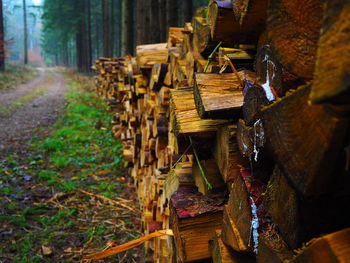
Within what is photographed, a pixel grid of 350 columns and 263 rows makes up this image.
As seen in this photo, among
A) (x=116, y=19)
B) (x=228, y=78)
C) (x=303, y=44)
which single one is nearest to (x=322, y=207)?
(x=303, y=44)

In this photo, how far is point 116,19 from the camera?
86.1 feet

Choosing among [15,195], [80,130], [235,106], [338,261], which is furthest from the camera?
[80,130]

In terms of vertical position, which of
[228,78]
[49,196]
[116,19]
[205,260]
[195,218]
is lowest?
[49,196]

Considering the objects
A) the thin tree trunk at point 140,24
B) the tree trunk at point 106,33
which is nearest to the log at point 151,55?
the thin tree trunk at point 140,24

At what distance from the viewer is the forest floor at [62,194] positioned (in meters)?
3.32

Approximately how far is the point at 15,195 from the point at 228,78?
3.83 m

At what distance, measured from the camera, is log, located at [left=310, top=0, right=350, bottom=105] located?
0.55 m

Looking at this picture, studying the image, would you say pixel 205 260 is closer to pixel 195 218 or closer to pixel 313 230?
pixel 195 218

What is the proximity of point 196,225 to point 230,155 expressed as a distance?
41 cm

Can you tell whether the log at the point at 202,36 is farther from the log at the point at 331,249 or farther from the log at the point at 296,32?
the log at the point at 331,249

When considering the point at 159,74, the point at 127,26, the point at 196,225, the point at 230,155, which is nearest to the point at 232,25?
the point at 230,155

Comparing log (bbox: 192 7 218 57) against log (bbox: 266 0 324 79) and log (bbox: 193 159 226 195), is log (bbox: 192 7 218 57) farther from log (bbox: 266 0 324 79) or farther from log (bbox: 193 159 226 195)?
log (bbox: 266 0 324 79)

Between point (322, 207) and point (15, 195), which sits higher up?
point (322, 207)

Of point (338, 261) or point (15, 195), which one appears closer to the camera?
point (338, 261)
